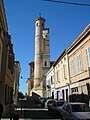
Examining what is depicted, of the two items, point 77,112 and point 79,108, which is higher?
point 79,108

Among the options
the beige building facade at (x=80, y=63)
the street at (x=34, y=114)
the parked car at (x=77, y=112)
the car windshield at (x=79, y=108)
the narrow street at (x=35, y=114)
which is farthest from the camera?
the beige building facade at (x=80, y=63)

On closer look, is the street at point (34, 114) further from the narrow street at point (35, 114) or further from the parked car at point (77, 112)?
the parked car at point (77, 112)

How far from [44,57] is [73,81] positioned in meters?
46.2

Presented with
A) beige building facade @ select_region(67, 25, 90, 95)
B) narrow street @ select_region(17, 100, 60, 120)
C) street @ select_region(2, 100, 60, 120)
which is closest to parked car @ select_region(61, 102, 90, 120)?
street @ select_region(2, 100, 60, 120)

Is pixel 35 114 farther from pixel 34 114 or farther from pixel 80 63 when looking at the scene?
pixel 80 63

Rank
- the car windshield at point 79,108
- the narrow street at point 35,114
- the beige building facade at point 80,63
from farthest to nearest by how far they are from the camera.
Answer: the beige building facade at point 80,63 < the narrow street at point 35,114 < the car windshield at point 79,108

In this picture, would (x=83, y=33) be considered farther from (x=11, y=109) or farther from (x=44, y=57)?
(x=44, y=57)

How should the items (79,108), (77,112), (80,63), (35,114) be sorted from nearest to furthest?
(77,112) < (79,108) < (35,114) < (80,63)

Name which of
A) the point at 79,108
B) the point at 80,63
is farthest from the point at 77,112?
the point at 80,63

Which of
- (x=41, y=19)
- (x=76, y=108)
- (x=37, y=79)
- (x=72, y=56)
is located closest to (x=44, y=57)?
(x=37, y=79)

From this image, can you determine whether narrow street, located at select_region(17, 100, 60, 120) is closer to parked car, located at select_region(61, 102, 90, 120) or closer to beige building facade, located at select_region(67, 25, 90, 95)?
beige building facade, located at select_region(67, 25, 90, 95)

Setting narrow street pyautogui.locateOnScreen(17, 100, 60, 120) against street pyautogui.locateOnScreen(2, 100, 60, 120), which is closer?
street pyautogui.locateOnScreen(2, 100, 60, 120)

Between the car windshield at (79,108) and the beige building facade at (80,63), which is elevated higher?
the beige building facade at (80,63)

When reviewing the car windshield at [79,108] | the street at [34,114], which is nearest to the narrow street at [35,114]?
the street at [34,114]
